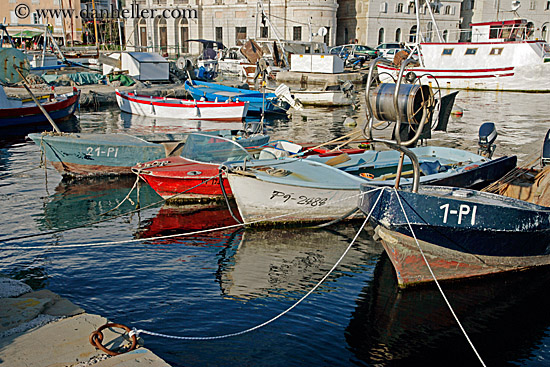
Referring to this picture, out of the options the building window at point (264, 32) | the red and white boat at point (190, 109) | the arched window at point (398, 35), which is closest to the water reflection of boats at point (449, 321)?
the red and white boat at point (190, 109)

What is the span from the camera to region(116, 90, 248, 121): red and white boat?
24.9 m

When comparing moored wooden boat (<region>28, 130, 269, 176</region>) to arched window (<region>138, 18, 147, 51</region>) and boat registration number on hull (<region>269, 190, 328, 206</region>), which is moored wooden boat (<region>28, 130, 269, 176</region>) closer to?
boat registration number on hull (<region>269, 190, 328, 206</region>)

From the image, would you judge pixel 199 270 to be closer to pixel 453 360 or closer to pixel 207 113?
pixel 453 360

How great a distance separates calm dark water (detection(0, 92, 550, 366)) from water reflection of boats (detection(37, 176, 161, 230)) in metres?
0.07

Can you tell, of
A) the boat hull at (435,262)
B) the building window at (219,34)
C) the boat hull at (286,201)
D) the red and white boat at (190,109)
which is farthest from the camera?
the building window at (219,34)

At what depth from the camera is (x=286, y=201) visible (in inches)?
452

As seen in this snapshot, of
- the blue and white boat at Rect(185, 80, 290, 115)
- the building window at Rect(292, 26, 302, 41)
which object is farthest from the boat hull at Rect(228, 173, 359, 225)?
the building window at Rect(292, 26, 302, 41)

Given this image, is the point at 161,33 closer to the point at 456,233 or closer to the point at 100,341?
the point at 456,233

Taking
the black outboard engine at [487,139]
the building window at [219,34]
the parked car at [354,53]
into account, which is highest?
the building window at [219,34]

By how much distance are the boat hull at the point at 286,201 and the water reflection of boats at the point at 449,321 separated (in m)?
2.30

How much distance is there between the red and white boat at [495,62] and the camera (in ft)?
131

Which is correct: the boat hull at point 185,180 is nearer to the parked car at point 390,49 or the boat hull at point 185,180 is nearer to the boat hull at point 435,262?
the boat hull at point 435,262

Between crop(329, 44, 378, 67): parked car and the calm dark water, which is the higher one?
crop(329, 44, 378, 67): parked car

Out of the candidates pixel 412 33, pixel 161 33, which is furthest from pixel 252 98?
pixel 412 33
